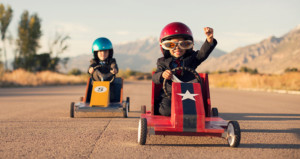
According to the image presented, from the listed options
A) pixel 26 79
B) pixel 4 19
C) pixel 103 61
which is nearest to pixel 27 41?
pixel 4 19

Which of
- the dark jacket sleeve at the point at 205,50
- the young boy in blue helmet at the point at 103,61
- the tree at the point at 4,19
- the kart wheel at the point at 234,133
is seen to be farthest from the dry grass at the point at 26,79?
the kart wheel at the point at 234,133

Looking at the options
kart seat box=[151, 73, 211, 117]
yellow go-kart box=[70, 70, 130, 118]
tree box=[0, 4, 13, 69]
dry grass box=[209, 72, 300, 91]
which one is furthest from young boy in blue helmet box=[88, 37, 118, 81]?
tree box=[0, 4, 13, 69]

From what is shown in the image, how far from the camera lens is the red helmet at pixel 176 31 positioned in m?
5.65

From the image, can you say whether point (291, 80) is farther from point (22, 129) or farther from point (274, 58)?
point (274, 58)

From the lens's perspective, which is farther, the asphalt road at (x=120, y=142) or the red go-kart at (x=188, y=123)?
the red go-kart at (x=188, y=123)

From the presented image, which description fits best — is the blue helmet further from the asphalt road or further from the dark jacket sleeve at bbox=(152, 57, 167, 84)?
the dark jacket sleeve at bbox=(152, 57, 167, 84)

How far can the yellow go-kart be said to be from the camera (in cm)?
754

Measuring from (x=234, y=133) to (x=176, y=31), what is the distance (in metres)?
2.07

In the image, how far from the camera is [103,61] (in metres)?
9.16

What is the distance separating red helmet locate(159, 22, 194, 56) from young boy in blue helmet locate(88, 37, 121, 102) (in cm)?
320

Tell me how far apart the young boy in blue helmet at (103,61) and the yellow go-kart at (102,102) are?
20 cm

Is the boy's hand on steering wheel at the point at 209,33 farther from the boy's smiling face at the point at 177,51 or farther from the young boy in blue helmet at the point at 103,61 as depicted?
the young boy in blue helmet at the point at 103,61

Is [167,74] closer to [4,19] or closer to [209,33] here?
[209,33]

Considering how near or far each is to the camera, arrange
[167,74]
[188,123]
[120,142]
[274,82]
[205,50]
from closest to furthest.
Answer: [188,123]
[120,142]
[167,74]
[205,50]
[274,82]
